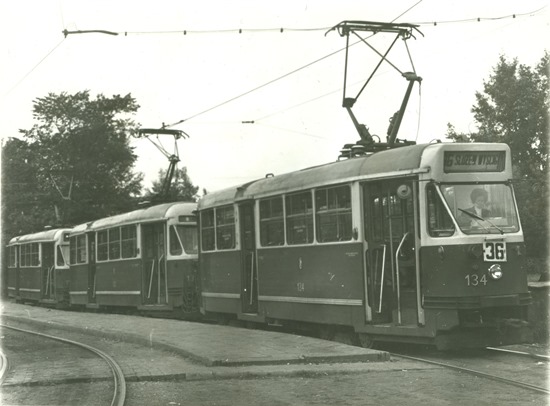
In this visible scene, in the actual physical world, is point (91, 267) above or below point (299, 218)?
below

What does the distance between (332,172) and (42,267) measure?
21148 mm

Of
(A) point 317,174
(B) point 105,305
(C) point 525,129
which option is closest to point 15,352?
(A) point 317,174

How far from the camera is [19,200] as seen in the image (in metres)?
43.7

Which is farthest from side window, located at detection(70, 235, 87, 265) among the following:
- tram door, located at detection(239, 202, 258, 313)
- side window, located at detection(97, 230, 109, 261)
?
tram door, located at detection(239, 202, 258, 313)

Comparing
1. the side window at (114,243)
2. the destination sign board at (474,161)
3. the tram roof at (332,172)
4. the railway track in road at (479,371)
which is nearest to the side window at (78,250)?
the side window at (114,243)

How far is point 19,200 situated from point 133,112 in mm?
8310

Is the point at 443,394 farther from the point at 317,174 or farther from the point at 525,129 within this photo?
the point at 525,129

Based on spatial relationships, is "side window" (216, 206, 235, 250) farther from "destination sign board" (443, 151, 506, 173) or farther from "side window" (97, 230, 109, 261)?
"side window" (97, 230, 109, 261)

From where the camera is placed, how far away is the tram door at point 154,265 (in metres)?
20.4

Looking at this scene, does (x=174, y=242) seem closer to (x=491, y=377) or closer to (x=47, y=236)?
(x=47, y=236)

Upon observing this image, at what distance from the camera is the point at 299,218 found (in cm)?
1367

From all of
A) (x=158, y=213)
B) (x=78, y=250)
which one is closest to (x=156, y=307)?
(x=158, y=213)

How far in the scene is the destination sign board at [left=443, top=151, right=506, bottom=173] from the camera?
11.0 metres

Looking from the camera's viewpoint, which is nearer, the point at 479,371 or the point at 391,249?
the point at 479,371
